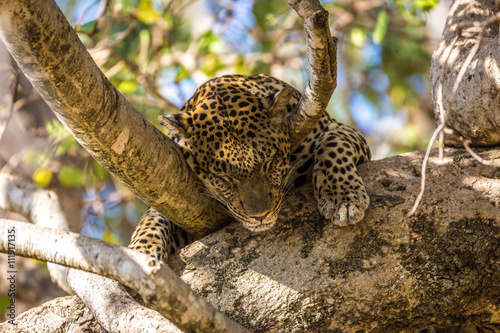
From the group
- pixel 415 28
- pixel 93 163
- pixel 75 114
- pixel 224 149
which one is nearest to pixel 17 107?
pixel 93 163

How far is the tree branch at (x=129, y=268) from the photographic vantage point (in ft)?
8.25

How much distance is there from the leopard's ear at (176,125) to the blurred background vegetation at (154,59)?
2765mm

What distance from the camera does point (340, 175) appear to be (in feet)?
15.2

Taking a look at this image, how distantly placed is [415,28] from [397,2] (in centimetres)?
390

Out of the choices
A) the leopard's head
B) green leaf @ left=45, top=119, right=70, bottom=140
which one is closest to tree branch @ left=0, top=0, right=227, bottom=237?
the leopard's head

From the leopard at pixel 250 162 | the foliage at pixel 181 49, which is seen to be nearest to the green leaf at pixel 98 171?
the foliage at pixel 181 49

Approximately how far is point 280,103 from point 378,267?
160 cm

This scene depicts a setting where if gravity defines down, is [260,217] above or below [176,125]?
below

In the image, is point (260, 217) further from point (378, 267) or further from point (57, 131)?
point (57, 131)

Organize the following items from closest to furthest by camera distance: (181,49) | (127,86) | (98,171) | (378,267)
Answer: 1. (378,267)
2. (98,171)
3. (127,86)
4. (181,49)

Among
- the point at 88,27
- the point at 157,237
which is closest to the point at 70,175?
the point at 88,27

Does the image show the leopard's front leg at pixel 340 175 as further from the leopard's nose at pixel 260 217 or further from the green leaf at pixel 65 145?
the green leaf at pixel 65 145

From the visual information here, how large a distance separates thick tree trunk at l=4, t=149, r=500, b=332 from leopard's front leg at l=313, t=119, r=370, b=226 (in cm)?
11

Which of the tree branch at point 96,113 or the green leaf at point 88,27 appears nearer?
the tree branch at point 96,113
